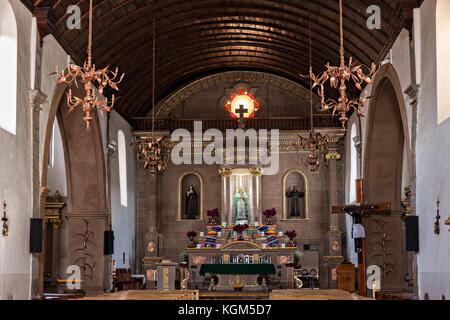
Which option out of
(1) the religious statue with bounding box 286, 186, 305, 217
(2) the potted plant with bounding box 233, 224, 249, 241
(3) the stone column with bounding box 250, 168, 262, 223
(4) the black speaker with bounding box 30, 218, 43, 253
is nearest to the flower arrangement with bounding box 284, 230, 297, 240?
(2) the potted plant with bounding box 233, 224, 249, 241

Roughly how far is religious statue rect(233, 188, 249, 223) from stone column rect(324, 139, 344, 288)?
9.64ft

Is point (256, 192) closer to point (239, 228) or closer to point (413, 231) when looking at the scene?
point (239, 228)

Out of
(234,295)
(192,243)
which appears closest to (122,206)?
(192,243)

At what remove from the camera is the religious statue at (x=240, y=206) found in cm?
2578

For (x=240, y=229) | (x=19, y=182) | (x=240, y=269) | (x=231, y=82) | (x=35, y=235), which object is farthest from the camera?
(x=231, y=82)

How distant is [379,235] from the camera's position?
64.3 feet

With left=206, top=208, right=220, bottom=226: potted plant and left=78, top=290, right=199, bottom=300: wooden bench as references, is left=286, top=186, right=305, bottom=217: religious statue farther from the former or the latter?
left=78, top=290, right=199, bottom=300: wooden bench

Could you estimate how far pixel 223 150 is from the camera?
25859 mm

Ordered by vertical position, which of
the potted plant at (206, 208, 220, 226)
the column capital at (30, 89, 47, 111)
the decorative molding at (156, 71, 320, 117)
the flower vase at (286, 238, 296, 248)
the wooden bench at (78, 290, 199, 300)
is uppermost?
the decorative molding at (156, 71, 320, 117)

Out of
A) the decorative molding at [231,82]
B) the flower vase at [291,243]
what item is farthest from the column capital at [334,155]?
the flower vase at [291,243]

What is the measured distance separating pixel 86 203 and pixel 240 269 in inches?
189

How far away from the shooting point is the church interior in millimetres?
13711
